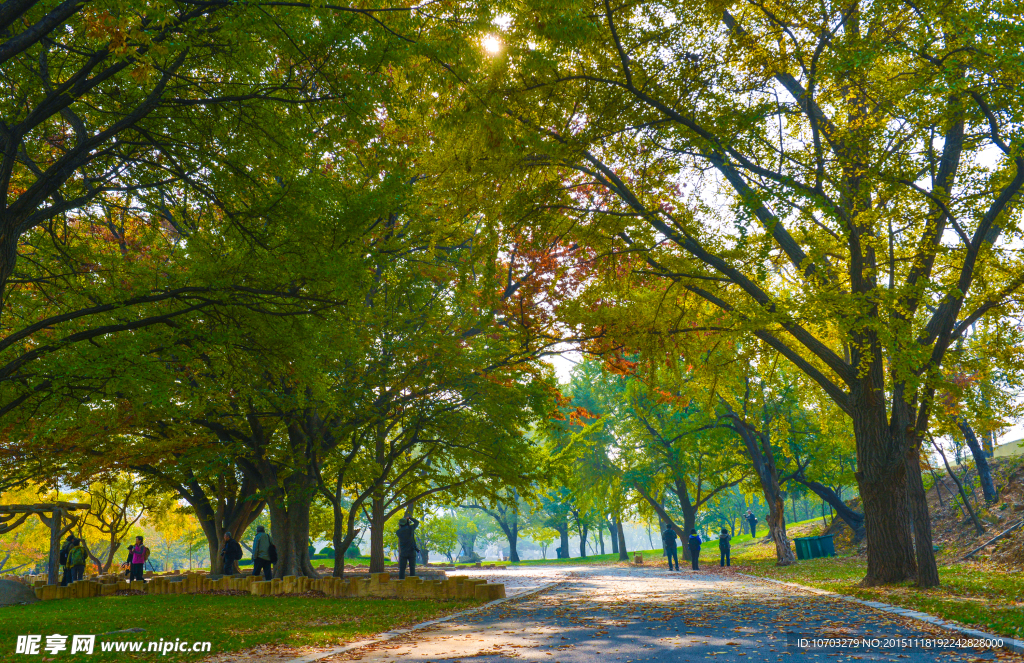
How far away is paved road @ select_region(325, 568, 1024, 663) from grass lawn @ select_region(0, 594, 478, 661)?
113cm

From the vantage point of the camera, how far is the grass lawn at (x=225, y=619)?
7973 millimetres

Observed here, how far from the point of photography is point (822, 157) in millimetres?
11828

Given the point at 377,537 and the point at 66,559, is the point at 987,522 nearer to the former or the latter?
the point at 377,537

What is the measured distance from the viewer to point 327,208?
9.52 m

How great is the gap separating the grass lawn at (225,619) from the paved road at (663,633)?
113 cm

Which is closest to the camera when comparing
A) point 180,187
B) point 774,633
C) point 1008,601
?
point 774,633

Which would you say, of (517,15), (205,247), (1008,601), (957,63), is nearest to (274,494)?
(205,247)

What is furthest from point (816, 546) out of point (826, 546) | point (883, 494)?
point (883, 494)

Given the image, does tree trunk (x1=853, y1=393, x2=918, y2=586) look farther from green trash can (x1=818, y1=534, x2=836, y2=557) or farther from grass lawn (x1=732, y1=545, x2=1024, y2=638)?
green trash can (x1=818, y1=534, x2=836, y2=557)

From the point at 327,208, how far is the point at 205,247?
6.56 ft

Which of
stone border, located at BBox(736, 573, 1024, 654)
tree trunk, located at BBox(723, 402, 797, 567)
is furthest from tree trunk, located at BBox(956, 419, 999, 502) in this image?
stone border, located at BBox(736, 573, 1024, 654)

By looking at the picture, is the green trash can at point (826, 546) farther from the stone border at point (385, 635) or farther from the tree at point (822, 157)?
the stone border at point (385, 635)

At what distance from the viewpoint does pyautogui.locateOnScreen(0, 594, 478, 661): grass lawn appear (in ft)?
26.2

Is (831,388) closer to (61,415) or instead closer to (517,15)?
(517,15)
